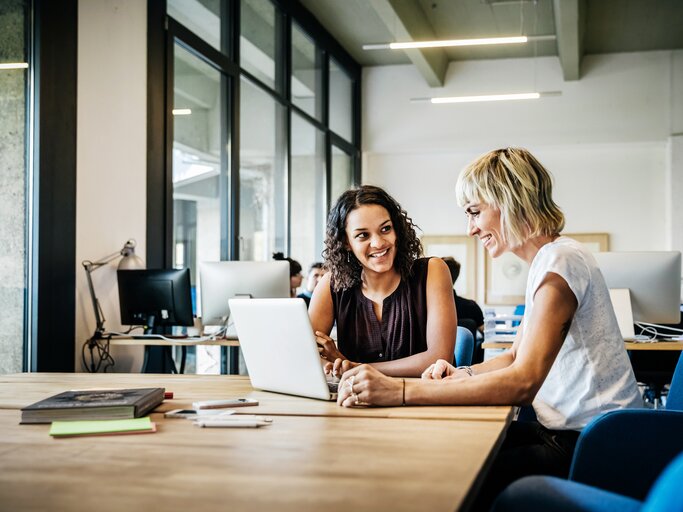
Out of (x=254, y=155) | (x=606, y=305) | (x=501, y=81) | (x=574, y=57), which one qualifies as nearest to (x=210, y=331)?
(x=254, y=155)

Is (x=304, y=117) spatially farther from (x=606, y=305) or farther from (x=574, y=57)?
(x=606, y=305)

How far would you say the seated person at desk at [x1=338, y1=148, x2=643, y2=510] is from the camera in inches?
68.4

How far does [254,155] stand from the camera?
6.73 metres

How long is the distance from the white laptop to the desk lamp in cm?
229

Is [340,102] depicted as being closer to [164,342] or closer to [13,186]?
[164,342]

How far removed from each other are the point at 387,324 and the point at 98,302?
233cm

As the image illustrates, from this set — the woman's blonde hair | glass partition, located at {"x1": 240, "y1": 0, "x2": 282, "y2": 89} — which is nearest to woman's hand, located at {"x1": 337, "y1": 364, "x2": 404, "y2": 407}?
the woman's blonde hair

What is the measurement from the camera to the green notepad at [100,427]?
5.05 ft

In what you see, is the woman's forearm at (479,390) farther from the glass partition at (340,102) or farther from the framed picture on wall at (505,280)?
the framed picture on wall at (505,280)

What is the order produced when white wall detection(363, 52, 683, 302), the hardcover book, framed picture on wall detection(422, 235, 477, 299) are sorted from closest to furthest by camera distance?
the hardcover book
white wall detection(363, 52, 683, 302)
framed picture on wall detection(422, 235, 477, 299)

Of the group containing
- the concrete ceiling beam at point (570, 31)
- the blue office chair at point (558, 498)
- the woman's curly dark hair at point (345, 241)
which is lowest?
the blue office chair at point (558, 498)

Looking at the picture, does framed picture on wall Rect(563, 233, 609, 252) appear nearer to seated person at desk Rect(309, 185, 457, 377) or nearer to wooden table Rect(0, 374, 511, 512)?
seated person at desk Rect(309, 185, 457, 377)

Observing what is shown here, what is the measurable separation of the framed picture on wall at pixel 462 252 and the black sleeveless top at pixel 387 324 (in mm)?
Result: 7105

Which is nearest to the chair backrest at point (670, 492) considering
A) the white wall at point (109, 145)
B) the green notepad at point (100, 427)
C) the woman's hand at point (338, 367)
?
the green notepad at point (100, 427)
